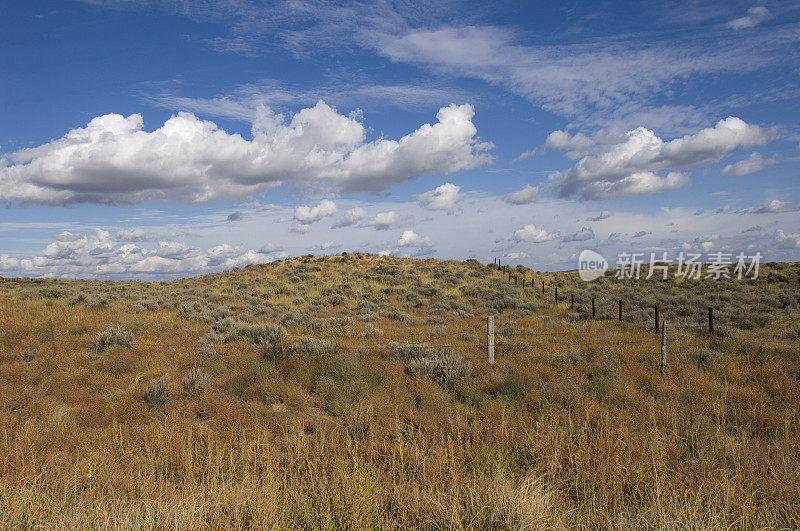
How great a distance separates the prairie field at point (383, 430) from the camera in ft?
12.8

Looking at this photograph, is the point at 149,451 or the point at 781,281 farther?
the point at 781,281

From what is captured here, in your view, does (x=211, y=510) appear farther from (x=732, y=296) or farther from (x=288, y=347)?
(x=732, y=296)

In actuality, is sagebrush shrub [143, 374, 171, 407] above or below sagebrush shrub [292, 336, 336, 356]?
below

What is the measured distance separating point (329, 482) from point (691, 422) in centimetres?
552

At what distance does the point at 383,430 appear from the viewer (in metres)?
5.88

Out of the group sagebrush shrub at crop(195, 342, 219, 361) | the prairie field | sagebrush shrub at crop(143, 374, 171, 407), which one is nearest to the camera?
the prairie field

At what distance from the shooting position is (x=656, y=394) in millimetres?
8016

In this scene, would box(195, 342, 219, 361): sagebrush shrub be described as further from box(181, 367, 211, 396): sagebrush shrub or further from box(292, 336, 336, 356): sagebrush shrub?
box(292, 336, 336, 356): sagebrush shrub

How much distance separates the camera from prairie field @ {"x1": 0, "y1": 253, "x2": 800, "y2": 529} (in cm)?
389

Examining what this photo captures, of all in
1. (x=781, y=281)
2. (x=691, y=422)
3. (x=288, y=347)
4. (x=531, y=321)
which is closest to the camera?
(x=691, y=422)

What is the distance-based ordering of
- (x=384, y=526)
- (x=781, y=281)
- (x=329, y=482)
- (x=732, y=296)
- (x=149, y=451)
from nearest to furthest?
1. (x=384, y=526)
2. (x=329, y=482)
3. (x=149, y=451)
4. (x=732, y=296)
5. (x=781, y=281)

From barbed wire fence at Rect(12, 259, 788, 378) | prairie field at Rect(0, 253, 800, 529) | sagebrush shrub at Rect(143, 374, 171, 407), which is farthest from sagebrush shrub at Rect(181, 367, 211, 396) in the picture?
barbed wire fence at Rect(12, 259, 788, 378)

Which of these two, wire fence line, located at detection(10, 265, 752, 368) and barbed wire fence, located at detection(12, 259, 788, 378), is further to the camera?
wire fence line, located at detection(10, 265, 752, 368)

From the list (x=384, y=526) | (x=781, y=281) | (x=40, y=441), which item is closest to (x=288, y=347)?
(x=40, y=441)
